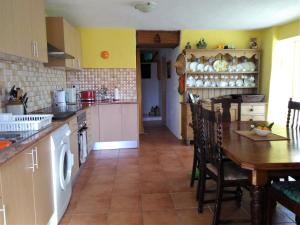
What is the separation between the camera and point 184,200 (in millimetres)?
2555

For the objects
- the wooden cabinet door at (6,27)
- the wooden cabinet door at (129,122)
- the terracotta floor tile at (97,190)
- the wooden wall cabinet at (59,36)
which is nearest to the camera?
the wooden cabinet door at (6,27)

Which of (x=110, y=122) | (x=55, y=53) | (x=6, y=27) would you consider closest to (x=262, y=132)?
(x=6, y=27)

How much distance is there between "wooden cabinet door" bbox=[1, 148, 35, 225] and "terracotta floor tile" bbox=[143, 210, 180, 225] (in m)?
0.98

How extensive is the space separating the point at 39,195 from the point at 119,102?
9.10 feet

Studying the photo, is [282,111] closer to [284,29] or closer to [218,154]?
[284,29]

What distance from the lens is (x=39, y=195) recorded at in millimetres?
1727

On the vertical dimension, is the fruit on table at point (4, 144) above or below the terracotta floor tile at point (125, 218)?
above

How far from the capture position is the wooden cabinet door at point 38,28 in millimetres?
2358

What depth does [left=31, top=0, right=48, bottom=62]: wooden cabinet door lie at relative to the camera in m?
2.36

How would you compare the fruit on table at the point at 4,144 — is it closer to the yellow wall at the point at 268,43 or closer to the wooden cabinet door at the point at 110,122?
the wooden cabinet door at the point at 110,122

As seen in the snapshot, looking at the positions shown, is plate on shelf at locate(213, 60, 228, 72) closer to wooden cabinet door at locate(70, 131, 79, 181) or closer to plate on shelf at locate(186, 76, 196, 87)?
plate on shelf at locate(186, 76, 196, 87)

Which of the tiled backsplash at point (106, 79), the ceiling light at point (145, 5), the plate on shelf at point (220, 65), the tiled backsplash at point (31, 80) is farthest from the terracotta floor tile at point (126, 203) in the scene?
the plate on shelf at point (220, 65)

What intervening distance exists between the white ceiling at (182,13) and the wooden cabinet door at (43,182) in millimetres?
2044

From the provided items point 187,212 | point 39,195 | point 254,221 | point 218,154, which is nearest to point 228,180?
point 218,154
